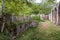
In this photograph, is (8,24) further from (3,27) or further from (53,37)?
(53,37)

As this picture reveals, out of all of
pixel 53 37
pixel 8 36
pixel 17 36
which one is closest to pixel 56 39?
pixel 53 37

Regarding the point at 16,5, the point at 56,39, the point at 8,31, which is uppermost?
the point at 16,5

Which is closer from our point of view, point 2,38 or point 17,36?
point 2,38

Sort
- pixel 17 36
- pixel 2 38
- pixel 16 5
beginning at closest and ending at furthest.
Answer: pixel 2 38 → pixel 17 36 → pixel 16 5

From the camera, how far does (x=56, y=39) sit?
50.3 feet

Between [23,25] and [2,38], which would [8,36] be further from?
[23,25]

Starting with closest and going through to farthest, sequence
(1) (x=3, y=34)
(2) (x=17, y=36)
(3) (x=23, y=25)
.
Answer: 1. (1) (x=3, y=34)
2. (2) (x=17, y=36)
3. (3) (x=23, y=25)

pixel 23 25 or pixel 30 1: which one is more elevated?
pixel 30 1

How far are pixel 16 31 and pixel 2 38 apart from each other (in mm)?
2899

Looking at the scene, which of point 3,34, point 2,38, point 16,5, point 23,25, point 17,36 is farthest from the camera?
point 23,25

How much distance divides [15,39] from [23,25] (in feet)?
12.3

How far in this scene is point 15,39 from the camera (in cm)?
1435

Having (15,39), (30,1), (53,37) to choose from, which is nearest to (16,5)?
(30,1)

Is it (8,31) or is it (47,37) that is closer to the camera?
(8,31)
